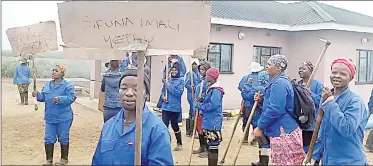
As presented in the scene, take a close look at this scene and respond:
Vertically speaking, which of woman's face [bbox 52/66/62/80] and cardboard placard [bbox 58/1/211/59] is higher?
cardboard placard [bbox 58/1/211/59]

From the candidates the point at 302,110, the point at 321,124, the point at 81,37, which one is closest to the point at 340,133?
the point at 321,124

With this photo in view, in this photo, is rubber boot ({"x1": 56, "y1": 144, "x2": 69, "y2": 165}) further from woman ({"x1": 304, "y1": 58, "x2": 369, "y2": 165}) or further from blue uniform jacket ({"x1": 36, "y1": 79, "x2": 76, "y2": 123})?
woman ({"x1": 304, "y1": 58, "x2": 369, "y2": 165})

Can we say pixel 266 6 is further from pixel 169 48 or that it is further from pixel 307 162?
pixel 169 48

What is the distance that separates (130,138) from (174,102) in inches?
184

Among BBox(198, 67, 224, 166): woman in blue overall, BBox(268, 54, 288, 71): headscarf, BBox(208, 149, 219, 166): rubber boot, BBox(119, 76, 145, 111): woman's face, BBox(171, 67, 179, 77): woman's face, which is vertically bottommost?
BBox(208, 149, 219, 166): rubber boot

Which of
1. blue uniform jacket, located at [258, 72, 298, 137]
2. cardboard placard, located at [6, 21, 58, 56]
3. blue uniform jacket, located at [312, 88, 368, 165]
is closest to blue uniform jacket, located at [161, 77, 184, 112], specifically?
cardboard placard, located at [6, 21, 58, 56]

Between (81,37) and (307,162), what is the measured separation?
2294mm

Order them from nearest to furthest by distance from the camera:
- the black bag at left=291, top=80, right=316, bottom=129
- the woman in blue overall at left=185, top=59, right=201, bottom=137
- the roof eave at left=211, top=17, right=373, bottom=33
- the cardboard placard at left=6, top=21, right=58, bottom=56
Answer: the black bag at left=291, top=80, right=316, bottom=129, the cardboard placard at left=6, top=21, right=58, bottom=56, the woman in blue overall at left=185, top=59, right=201, bottom=137, the roof eave at left=211, top=17, right=373, bottom=33

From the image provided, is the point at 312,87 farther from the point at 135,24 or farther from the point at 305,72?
the point at 135,24

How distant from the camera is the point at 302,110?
4449 mm

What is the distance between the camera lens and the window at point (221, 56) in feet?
39.6

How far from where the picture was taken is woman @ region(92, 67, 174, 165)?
2486 mm

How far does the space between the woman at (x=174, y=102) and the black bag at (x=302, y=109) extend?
3.03 meters

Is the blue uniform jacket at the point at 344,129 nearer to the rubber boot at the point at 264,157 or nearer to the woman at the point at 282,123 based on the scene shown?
the woman at the point at 282,123
